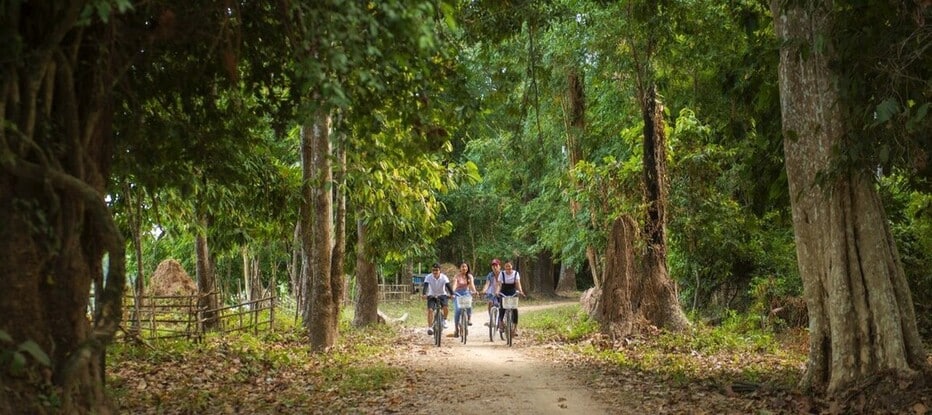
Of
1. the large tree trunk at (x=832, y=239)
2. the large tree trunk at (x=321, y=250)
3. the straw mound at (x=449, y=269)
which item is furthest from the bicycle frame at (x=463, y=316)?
the straw mound at (x=449, y=269)

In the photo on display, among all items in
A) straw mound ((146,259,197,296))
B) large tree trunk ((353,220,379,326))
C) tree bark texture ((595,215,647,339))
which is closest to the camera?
tree bark texture ((595,215,647,339))

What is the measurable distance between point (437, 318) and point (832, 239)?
9.90 m

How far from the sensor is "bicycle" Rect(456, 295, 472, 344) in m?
17.7

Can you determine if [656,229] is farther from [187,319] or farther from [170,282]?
[170,282]

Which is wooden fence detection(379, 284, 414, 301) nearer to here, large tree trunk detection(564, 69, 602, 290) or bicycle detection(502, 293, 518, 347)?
large tree trunk detection(564, 69, 602, 290)

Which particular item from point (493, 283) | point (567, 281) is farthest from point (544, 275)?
point (493, 283)

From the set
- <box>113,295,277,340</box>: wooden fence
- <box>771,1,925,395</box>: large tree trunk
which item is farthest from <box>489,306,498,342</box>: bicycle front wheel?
<box>771,1,925,395</box>: large tree trunk

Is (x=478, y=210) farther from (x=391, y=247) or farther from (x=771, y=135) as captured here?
(x=771, y=135)

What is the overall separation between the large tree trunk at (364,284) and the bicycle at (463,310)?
2.86m

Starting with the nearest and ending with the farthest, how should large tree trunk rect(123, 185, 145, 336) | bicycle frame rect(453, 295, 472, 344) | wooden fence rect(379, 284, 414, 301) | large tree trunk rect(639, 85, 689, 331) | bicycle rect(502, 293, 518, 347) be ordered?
large tree trunk rect(123, 185, 145, 336) < large tree trunk rect(639, 85, 689, 331) < bicycle rect(502, 293, 518, 347) < bicycle frame rect(453, 295, 472, 344) < wooden fence rect(379, 284, 414, 301)

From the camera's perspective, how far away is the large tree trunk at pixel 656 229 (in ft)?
52.5

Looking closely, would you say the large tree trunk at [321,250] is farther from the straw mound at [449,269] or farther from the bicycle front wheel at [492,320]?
the straw mound at [449,269]

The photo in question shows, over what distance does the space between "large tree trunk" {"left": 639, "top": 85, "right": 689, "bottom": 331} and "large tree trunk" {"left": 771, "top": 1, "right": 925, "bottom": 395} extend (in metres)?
6.83

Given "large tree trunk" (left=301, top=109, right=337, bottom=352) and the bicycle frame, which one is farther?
the bicycle frame
